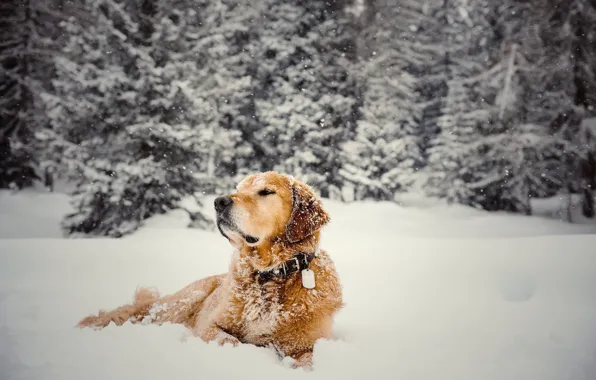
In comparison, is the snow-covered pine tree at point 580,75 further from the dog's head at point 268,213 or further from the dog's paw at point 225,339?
the dog's paw at point 225,339

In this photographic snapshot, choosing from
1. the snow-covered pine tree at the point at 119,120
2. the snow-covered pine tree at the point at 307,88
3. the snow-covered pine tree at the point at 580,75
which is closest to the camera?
the snow-covered pine tree at the point at 119,120

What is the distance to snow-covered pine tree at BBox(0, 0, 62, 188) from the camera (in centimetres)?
1548

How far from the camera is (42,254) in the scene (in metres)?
5.11

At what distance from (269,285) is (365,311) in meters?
1.42

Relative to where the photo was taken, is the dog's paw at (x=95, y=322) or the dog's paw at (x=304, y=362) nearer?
the dog's paw at (x=304, y=362)

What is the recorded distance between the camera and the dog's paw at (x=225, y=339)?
2.35 m

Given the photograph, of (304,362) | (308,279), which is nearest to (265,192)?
(308,279)

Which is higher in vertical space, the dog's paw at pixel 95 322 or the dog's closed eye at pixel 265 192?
the dog's closed eye at pixel 265 192

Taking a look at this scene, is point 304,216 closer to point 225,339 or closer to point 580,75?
point 225,339

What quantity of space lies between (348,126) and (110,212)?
35.1 ft

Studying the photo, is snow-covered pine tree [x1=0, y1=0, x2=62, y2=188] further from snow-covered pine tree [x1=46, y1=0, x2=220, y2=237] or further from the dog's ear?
the dog's ear

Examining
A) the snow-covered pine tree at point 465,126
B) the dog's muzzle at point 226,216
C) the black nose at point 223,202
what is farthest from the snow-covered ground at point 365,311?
the snow-covered pine tree at point 465,126

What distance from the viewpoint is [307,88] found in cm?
1494

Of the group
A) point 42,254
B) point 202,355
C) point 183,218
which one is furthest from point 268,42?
point 202,355
